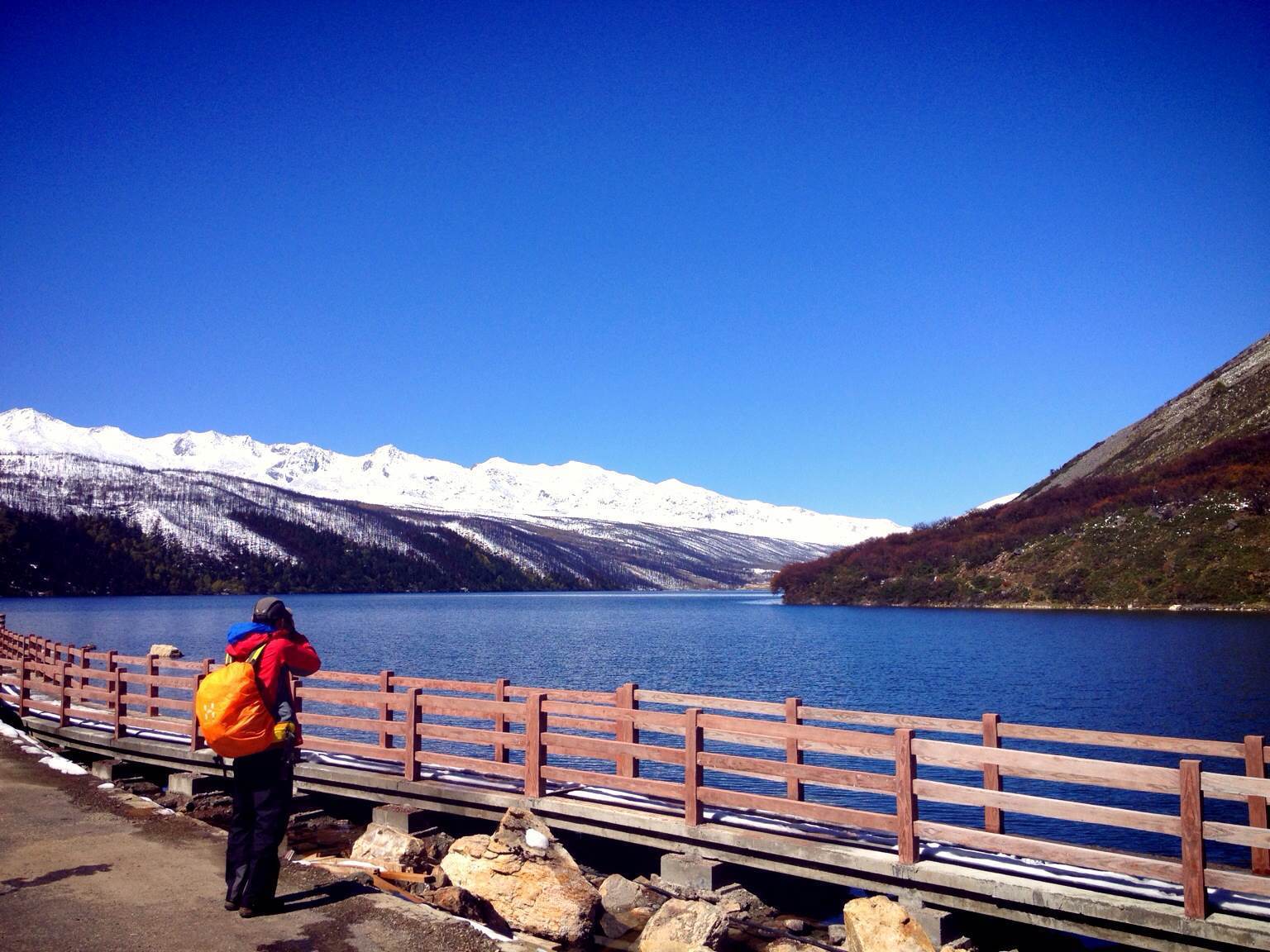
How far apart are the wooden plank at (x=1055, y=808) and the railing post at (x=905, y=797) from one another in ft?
0.40

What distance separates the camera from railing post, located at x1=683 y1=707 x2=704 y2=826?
12.2 meters

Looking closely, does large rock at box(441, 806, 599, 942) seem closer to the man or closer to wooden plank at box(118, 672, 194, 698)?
the man

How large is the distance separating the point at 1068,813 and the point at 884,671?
35333 mm

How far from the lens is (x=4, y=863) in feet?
34.6

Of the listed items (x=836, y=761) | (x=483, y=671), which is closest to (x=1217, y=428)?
(x=483, y=671)

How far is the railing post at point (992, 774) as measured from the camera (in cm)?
1134

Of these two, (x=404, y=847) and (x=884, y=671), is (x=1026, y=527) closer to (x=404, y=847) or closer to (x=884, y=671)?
(x=884, y=671)

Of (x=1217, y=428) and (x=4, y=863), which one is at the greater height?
(x=1217, y=428)

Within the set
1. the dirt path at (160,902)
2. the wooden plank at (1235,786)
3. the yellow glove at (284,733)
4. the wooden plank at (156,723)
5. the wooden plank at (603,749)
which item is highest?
the yellow glove at (284,733)

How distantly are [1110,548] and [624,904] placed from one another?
91.8 metres

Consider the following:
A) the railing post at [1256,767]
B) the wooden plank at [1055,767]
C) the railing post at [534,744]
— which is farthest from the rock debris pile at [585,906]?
the railing post at [1256,767]

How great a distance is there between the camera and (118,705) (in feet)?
61.5

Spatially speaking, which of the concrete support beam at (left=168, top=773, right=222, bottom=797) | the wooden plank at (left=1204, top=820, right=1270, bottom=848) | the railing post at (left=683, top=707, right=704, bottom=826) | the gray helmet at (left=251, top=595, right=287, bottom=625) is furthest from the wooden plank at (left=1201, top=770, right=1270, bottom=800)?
the concrete support beam at (left=168, top=773, right=222, bottom=797)

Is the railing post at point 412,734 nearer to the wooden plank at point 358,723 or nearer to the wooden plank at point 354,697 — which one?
the wooden plank at point 354,697
